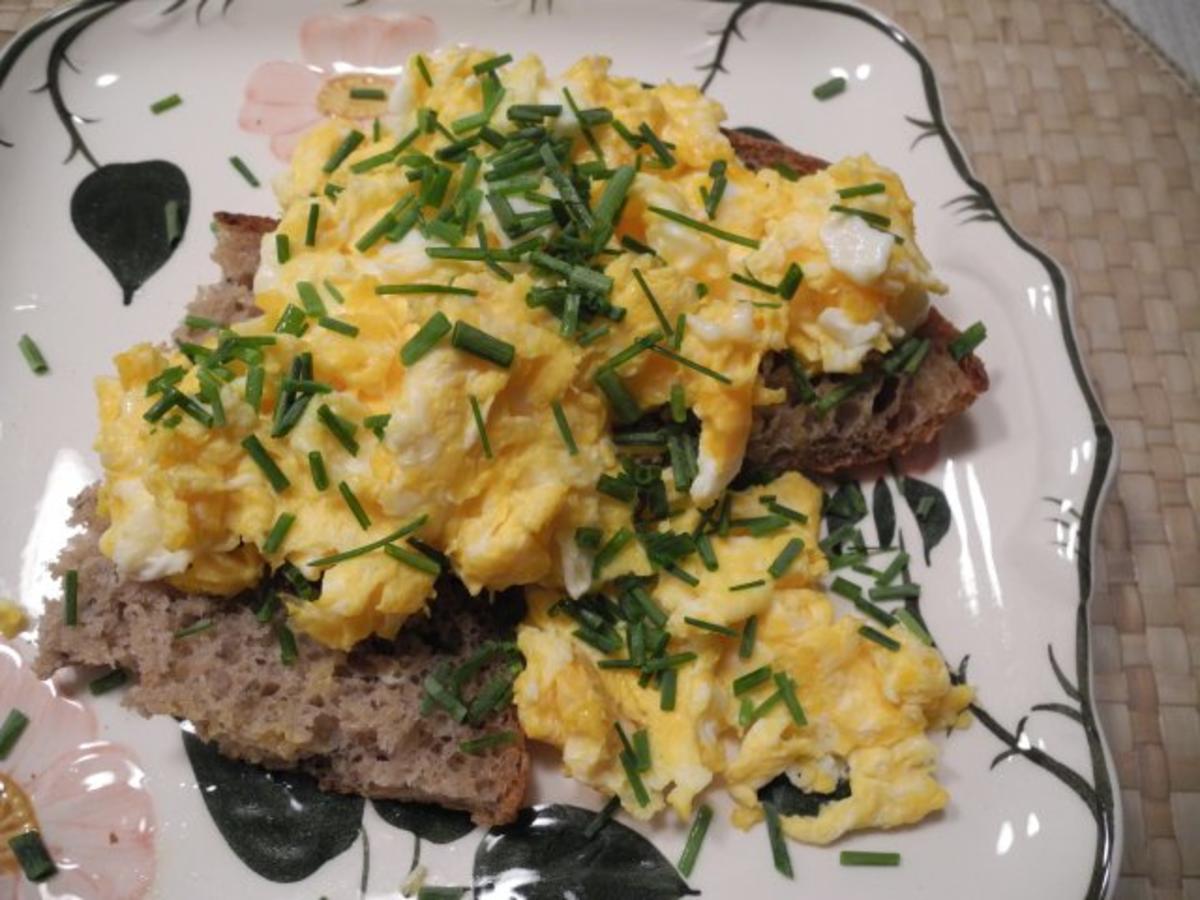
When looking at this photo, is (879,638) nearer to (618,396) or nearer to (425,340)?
(618,396)

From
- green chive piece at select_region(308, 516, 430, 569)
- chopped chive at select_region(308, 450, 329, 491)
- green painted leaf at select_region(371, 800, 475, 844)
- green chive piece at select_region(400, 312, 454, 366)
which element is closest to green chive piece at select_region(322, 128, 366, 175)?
green chive piece at select_region(400, 312, 454, 366)

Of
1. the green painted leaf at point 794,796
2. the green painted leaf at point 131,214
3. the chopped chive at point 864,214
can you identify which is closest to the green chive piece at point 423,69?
the green painted leaf at point 131,214

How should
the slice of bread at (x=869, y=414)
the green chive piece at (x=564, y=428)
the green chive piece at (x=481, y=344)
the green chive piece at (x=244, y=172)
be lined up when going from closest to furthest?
the green chive piece at (x=481, y=344) → the green chive piece at (x=564, y=428) → the slice of bread at (x=869, y=414) → the green chive piece at (x=244, y=172)

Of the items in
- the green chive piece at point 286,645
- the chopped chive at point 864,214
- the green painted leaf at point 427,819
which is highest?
the chopped chive at point 864,214

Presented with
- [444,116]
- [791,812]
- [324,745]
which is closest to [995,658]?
[791,812]

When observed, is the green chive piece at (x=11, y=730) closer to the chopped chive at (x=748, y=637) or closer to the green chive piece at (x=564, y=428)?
the green chive piece at (x=564, y=428)

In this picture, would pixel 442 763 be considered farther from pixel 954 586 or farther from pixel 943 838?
pixel 954 586

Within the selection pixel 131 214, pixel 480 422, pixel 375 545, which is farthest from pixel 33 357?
pixel 480 422
